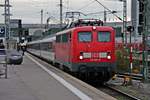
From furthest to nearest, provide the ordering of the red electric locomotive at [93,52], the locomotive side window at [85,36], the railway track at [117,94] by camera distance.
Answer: the locomotive side window at [85,36] < the red electric locomotive at [93,52] < the railway track at [117,94]

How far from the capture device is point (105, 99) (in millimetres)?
14242

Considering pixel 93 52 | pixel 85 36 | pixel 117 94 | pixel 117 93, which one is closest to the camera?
pixel 117 94

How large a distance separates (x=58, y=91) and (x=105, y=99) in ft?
9.57

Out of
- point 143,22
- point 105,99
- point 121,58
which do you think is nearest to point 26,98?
point 105,99

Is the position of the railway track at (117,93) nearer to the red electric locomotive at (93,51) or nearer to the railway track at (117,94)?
the railway track at (117,94)

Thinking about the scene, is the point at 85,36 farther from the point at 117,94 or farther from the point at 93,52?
the point at 117,94

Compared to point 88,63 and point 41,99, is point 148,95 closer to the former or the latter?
point 88,63

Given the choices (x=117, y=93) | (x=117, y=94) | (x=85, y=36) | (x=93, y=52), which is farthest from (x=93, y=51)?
(x=117, y=94)

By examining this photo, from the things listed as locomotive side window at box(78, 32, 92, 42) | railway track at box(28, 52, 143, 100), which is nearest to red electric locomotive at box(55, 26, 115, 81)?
locomotive side window at box(78, 32, 92, 42)

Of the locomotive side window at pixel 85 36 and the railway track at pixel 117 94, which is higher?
the locomotive side window at pixel 85 36

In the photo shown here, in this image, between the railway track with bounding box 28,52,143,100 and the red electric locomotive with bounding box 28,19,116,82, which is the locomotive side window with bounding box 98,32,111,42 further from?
the railway track with bounding box 28,52,143,100

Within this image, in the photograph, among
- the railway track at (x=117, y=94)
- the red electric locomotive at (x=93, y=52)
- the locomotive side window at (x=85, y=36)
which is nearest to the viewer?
the railway track at (x=117, y=94)

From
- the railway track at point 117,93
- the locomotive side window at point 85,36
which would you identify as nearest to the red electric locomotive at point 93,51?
the locomotive side window at point 85,36

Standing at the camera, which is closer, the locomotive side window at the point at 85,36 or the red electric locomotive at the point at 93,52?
the red electric locomotive at the point at 93,52
